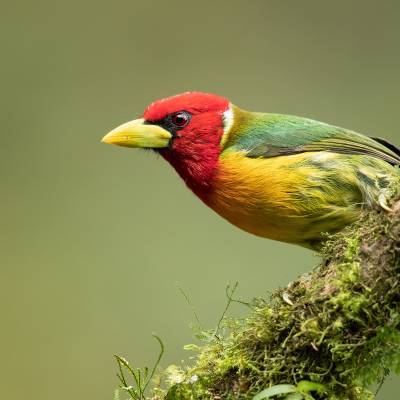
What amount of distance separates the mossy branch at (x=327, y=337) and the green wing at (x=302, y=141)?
3.30ft

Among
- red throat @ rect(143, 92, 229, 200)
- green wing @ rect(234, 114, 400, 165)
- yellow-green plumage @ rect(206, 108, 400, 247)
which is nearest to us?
yellow-green plumage @ rect(206, 108, 400, 247)

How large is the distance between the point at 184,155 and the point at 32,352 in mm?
2630

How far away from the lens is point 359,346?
6.33ft

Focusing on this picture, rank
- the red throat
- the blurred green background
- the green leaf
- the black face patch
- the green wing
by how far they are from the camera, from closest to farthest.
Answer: the green leaf → the green wing → the red throat → the black face patch → the blurred green background

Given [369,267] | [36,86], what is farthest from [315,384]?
[36,86]

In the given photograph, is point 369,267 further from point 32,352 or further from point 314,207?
point 32,352

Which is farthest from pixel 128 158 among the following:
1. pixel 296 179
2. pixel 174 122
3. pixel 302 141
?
pixel 296 179

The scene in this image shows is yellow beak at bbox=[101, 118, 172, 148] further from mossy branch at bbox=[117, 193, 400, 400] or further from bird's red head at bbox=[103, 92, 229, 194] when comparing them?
mossy branch at bbox=[117, 193, 400, 400]

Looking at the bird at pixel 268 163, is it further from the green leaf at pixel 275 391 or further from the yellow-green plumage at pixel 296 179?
the green leaf at pixel 275 391

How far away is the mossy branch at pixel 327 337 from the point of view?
189 cm

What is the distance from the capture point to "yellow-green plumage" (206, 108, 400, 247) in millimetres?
2916

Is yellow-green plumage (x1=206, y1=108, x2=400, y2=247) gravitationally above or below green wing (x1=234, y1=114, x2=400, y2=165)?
below

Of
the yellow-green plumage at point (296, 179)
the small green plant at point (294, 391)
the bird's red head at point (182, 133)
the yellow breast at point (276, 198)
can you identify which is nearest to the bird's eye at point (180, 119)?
the bird's red head at point (182, 133)

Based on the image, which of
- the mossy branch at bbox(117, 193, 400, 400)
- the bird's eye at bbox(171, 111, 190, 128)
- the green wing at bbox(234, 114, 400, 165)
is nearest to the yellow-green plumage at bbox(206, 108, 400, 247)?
the green wing at bbox(234, 114, 400, 165)
